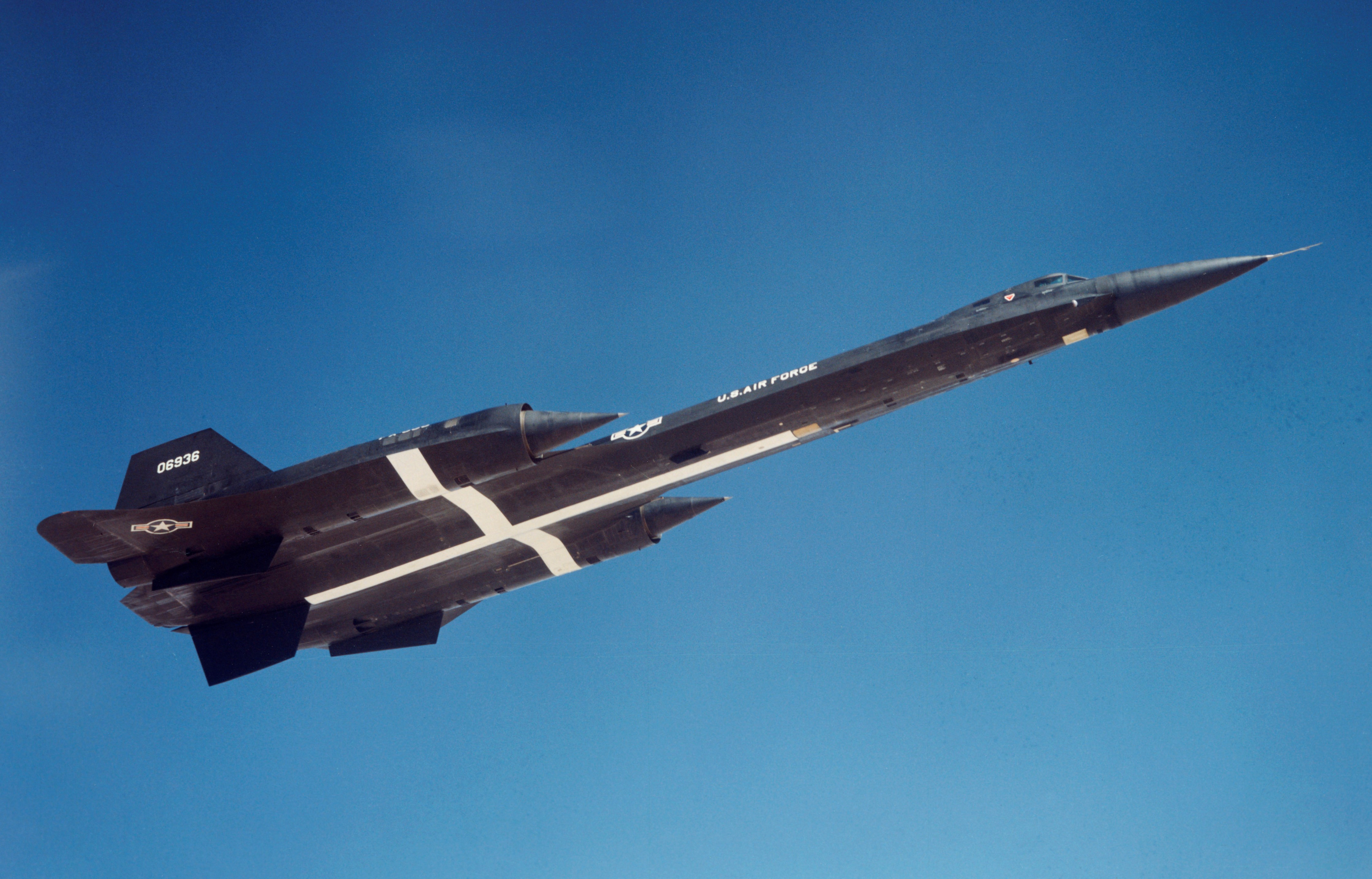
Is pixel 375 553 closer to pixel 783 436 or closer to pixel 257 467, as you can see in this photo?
pixel 257 467

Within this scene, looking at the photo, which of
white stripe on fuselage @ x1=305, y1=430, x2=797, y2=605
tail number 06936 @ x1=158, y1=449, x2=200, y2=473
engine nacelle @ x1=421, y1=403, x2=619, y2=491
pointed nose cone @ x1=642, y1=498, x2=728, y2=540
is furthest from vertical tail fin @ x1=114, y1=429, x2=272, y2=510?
pointed nose cone @ x1=642, y1=498, x2=728, y2=540

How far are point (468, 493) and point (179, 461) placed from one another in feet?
21.3

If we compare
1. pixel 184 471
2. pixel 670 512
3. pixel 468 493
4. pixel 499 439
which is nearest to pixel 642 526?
pixel 670 512

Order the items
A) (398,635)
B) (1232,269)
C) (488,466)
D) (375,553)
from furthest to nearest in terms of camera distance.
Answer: (398,635)
(375,553)
(488,466)
(1232,269)

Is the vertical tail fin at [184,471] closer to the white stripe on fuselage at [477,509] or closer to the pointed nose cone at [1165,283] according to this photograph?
the white stripe on fuselage at [477,509]

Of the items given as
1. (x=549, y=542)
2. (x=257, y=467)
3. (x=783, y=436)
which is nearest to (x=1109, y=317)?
(x=783, y=436)

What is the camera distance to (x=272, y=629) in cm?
2155

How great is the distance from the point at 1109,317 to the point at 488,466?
36.7 ft

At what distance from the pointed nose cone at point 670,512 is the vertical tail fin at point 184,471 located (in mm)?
7962

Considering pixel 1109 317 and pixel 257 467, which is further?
pixel 257 467

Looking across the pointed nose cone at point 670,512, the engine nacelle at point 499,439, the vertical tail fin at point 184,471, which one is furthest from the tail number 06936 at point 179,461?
the pointed nose cone at point 670,512

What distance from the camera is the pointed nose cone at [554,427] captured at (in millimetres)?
17594

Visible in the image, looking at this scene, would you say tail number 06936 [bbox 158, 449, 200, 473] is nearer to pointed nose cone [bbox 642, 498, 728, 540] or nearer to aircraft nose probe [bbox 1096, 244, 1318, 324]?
pointed nose cone [bbox 642, 498, 728, 540]

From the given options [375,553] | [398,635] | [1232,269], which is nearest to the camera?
[1232,269]
